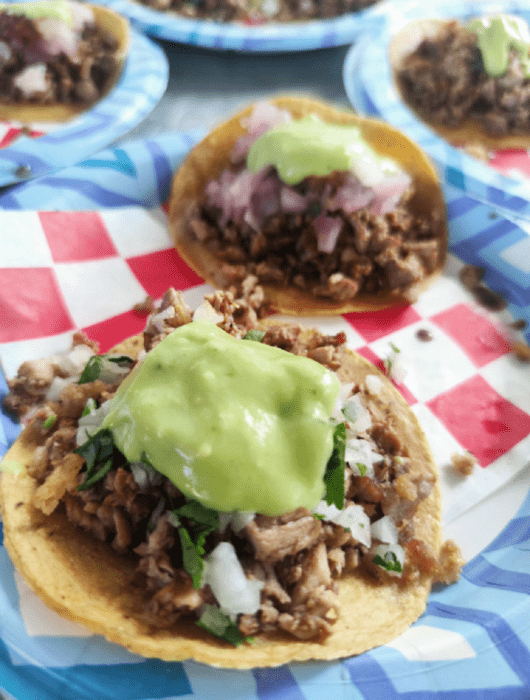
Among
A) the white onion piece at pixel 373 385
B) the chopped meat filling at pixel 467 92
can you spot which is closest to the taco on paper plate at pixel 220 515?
the white onion piece at pixel 373 385

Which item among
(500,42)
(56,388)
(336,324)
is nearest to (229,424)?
(56,388)

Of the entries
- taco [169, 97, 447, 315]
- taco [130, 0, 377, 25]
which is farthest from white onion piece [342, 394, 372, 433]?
taco [130, 0, 377, 25]

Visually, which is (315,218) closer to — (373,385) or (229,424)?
(373,385)

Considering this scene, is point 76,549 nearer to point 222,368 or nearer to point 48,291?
point 222,368

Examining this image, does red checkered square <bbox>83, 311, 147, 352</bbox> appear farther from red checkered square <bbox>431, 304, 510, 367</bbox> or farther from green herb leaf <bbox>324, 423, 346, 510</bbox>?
red checkered square <bbox>431, 304, 510, 367</bbox>

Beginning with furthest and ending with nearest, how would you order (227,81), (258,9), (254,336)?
(258,9) → (227,81) → (254,336)

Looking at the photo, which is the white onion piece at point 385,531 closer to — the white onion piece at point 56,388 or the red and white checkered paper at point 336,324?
the red and white checkered paper at point 336,324

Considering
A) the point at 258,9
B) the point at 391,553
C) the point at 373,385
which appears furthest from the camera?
the point at 258,9
